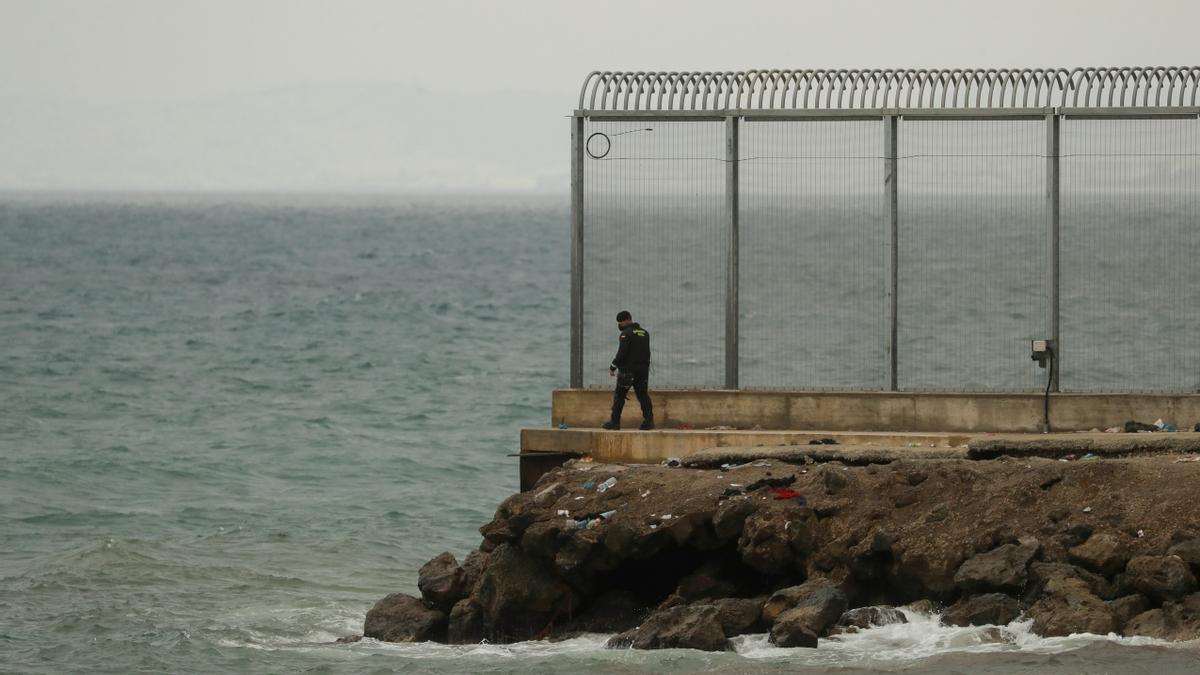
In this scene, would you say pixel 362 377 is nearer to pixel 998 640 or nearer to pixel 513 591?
pixel 513 591

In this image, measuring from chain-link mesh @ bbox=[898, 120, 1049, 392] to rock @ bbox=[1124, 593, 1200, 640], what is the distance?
20.7 ft

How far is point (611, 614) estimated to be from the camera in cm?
1970

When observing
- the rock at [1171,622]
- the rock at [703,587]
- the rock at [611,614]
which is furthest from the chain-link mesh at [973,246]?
the rock at [1171,622]

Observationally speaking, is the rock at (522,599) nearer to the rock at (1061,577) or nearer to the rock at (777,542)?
the rock at (777,542)

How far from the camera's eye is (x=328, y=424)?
141 feet

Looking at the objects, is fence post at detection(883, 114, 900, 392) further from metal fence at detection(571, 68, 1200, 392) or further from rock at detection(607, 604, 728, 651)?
rock at detection(607, 604, 728, 651)

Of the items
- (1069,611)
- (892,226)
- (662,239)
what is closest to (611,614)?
(1069,611)

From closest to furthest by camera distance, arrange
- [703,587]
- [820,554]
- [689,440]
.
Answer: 1. [820,554]
2. [703,587]
3. [689,440]

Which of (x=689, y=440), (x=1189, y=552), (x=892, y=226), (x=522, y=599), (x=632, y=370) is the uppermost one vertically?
(x=892, y=226)

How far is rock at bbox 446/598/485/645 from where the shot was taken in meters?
20.0

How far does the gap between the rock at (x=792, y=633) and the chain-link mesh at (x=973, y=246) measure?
19.7 feet

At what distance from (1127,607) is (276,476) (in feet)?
69.5

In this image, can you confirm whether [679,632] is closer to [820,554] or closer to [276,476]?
[820,554]

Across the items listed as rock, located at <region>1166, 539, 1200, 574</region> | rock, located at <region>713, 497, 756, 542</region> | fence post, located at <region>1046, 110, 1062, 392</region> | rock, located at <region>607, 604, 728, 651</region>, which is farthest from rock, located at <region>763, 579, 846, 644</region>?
fence post, located at <region>1046, 110, 1062, 392</region>
